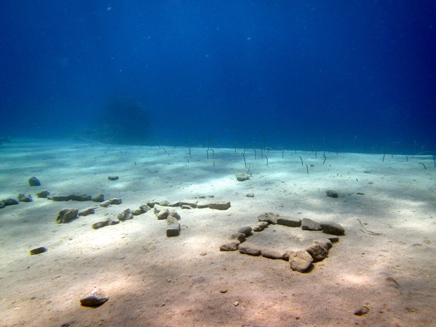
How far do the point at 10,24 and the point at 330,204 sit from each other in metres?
107

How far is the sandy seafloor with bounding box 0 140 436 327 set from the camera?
1.77 metres

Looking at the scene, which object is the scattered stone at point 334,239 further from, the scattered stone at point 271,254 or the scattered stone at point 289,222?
the scattered stone at point 271,254

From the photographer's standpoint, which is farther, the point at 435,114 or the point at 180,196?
the point at 435,114

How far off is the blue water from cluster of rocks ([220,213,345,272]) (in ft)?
77.1

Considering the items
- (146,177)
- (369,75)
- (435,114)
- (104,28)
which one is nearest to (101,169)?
(146,177)

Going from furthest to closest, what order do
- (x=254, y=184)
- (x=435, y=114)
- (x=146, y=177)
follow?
(x=435, y=114) → (x=146, y=177) → (x=254, y=184)

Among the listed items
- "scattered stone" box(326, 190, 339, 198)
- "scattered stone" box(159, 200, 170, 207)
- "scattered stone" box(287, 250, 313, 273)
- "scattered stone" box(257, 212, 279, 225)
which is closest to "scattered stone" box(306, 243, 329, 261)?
"scattered stone" box(287, 250, 313, 273)

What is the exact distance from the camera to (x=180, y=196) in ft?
18.5

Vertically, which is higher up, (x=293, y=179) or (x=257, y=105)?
(x=257, y=105)

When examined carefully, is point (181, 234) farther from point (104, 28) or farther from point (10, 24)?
point (104, 28)

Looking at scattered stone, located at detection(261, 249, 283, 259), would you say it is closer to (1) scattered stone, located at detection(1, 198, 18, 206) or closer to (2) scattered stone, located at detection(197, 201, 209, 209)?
(2) scattered stone, located at detection(197, 201, 209, 209)

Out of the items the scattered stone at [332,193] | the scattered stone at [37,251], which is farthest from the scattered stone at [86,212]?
the scattered stone at [332,193]

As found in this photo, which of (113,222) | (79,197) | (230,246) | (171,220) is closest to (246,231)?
(230,246)

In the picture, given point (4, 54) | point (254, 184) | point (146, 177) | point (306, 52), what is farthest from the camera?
point (306, 52)
